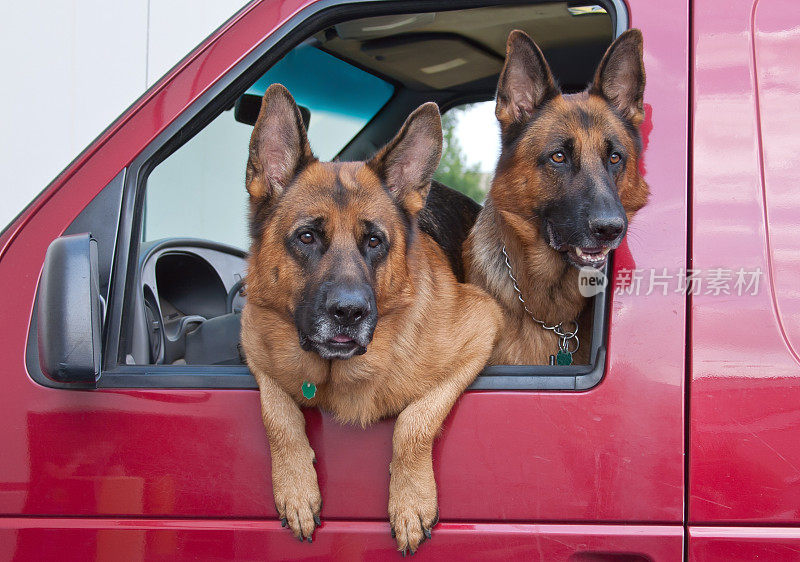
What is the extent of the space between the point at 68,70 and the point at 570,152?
1527mm

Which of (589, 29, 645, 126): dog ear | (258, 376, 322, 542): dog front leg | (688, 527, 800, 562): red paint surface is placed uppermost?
(589, 29, 645, 126): dog ear

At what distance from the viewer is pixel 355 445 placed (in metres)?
1.77

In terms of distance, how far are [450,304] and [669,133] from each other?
2.59 ft

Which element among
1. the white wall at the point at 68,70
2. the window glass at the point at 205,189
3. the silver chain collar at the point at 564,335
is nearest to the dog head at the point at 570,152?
the silver chain collar at the point at 564,335

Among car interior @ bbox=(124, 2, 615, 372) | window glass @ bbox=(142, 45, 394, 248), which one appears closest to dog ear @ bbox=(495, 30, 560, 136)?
car interior @ bbox=(124, 2, 615, 372)

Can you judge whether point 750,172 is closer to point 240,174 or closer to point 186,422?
point 186,422

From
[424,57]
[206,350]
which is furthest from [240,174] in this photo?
[206,350]

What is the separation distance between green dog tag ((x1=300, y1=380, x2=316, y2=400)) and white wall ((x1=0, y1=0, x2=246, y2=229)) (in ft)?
2.77

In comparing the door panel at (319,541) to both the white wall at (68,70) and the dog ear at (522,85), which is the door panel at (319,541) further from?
the dog ear at (522,85)

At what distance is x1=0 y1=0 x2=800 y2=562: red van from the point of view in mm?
1605

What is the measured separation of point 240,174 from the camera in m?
5.53

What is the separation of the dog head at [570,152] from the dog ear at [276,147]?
0.73 metres

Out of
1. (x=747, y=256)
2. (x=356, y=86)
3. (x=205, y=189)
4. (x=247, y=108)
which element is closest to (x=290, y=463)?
(x=747, y=256)

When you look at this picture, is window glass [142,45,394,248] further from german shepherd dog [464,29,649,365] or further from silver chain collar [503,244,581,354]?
silver chain collar [503,244,581,354]
